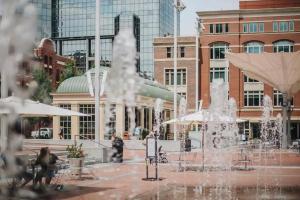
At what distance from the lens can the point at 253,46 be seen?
70562 mm

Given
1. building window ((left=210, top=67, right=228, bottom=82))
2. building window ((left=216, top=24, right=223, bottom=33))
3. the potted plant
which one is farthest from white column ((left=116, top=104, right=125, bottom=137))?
building window ((left=216, top=24, right=223, bottom=33))

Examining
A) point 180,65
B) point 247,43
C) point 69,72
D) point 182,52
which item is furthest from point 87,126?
point 247,43

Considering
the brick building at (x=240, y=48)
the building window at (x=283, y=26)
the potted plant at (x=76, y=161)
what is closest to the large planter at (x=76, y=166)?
the potted plant at (x=76, y=161)

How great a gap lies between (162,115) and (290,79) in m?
15.7

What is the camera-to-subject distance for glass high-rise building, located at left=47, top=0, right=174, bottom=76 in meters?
41.4

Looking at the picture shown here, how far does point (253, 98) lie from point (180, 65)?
34.8 feet

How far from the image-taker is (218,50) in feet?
235

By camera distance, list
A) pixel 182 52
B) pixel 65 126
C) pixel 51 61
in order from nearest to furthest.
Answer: pixel 65 126, pixel 182 52, pixel 51 61

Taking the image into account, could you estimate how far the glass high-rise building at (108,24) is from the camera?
41.4 meters

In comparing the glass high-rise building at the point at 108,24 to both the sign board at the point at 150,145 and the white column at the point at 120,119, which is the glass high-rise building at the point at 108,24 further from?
the sign board at the point at 150,145

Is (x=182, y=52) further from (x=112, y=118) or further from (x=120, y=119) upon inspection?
(x=120, y=119)

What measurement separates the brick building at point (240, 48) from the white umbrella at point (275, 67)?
27517mm

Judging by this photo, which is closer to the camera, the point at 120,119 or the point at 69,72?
the point at 120,119

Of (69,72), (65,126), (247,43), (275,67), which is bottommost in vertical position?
(65,126)
